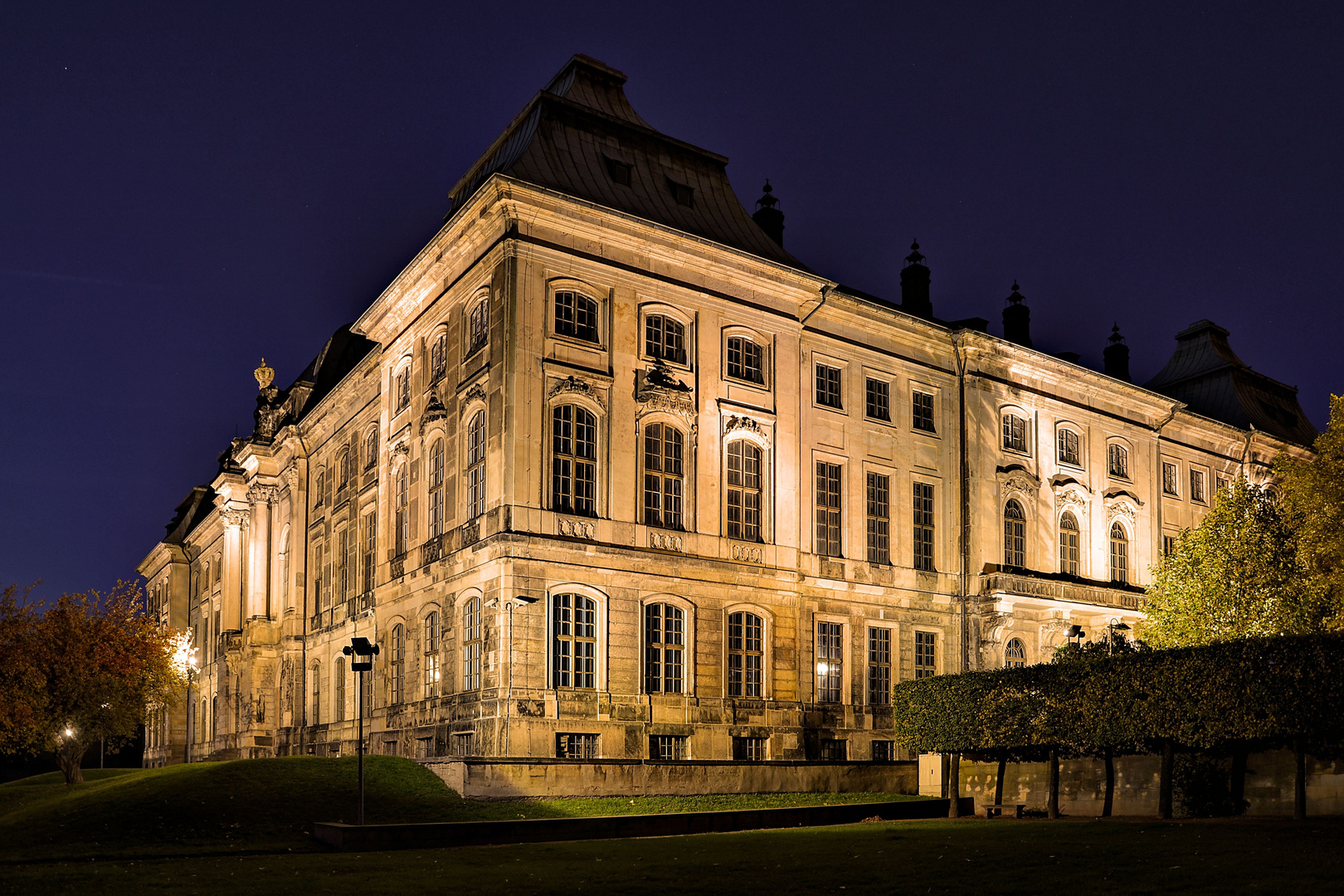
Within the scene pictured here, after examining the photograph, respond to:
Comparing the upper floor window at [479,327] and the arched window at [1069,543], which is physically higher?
the upper floor window at [479,327]

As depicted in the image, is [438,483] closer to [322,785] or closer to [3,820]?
[322,785]

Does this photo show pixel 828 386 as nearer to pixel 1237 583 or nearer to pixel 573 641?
pixel 573 641

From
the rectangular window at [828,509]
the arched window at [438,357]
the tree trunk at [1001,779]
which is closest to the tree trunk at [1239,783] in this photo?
the tree trunk at [1001,779]

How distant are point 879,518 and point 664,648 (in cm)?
1153

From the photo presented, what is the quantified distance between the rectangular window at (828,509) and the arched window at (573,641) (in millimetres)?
10541

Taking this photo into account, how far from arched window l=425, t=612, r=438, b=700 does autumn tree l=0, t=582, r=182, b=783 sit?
13.2m

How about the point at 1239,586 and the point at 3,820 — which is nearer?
the point at 3,820

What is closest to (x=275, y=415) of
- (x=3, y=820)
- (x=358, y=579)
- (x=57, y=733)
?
(x=358, y=579)

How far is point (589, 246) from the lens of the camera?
38.3m

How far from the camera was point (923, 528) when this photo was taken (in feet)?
153

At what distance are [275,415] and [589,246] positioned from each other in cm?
3428

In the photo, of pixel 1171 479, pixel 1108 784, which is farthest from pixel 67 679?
pixel 1171 479

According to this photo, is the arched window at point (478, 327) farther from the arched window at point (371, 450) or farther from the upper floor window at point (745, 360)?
the arched window at point (371, 450)

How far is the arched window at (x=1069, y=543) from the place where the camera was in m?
50.6
